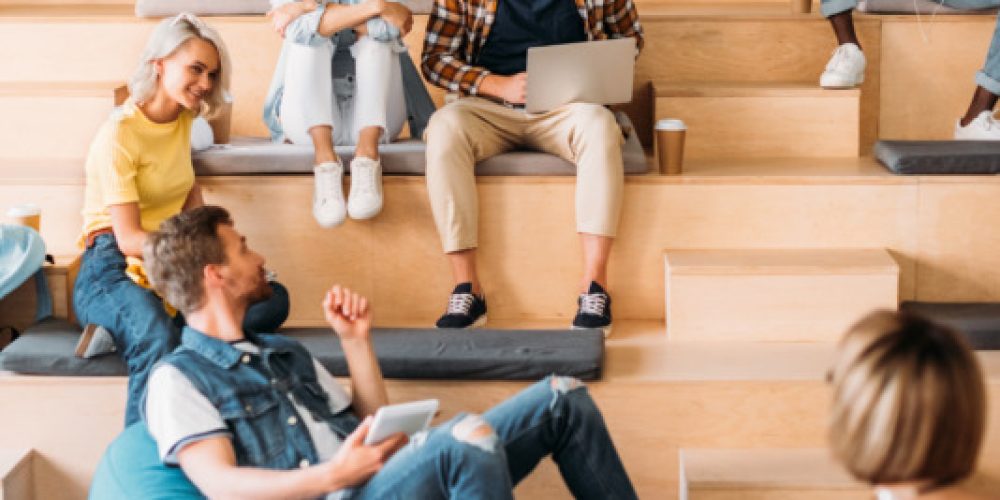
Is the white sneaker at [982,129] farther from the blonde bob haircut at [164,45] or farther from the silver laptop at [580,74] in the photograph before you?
the blonde bob haircut at [164,45]

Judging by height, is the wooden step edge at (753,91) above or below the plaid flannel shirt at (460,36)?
below

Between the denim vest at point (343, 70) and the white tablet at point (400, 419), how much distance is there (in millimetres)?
1391

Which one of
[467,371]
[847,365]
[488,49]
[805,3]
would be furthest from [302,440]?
[805,3]

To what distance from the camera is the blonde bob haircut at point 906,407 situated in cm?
171

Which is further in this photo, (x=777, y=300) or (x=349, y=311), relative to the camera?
(x=777, y=300)

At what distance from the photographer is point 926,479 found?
1.74 meters

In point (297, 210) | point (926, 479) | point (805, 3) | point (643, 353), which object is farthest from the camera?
point (805, 3)

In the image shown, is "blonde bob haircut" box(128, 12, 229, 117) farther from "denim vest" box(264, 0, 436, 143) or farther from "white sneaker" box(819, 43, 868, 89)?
"white sneaker" box(819, 43, 868, 89)

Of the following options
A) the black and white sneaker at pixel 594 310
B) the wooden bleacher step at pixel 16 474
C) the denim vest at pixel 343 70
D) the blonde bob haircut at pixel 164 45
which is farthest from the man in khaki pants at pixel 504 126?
the wooden bleacher step at pixel 16 474

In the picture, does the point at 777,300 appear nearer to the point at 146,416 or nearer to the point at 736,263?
the point at 736,263

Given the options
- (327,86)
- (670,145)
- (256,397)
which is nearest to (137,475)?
(256,397)

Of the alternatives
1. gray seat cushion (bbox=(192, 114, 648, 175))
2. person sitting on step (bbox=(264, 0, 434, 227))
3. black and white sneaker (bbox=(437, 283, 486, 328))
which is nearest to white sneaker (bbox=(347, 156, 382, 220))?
person sitting on step (bbox=(264, 0, 434, 227))

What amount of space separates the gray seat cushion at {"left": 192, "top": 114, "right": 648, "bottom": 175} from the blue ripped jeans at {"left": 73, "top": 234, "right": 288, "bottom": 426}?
17.2 inches

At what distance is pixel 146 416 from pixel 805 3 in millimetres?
2482
